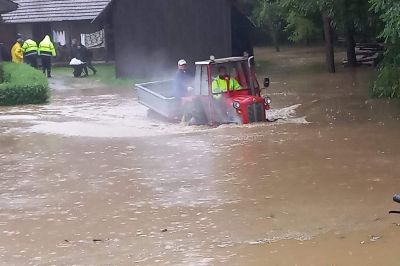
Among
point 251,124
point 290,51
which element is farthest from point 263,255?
point 290,51

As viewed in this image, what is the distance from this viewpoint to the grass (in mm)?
31289

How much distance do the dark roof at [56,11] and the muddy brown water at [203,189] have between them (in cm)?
2123

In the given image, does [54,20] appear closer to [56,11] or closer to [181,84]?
[56,11]

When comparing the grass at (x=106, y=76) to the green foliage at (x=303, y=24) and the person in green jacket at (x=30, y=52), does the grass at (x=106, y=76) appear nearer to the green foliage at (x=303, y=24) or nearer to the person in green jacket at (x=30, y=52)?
the person in green jacket at (x=30, y=52)

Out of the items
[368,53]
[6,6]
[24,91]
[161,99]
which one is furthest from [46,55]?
[161,99]

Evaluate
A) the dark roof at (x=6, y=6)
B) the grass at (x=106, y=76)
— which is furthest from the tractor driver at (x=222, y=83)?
the dark roof at (x=6, y=6)

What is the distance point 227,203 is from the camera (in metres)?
10.2

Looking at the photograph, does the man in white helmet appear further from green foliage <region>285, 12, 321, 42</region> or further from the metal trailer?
green foliage <region>285, 12, 321, 42</region>

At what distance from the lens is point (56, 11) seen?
4122 centimetres

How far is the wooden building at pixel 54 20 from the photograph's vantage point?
40.8 metres

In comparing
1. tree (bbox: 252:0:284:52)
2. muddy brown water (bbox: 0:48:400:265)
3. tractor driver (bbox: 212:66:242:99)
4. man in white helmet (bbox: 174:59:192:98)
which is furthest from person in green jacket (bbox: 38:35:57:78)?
tractor driver (bbox: 212:66:242:99)

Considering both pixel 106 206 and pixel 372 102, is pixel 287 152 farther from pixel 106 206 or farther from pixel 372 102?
pixel 372 102

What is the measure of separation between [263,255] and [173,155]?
6302 mm

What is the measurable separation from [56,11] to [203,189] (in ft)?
105
